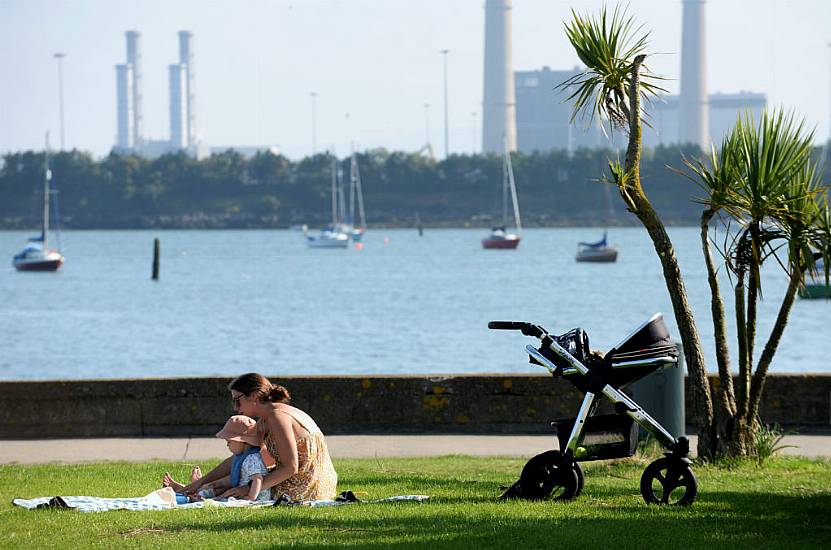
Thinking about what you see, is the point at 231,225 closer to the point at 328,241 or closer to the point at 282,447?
the point at 328,241

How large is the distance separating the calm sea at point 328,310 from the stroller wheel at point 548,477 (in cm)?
2853

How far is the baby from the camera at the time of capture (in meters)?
8.77

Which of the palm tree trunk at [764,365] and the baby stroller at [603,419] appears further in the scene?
the palm tree trunk at [764,365]

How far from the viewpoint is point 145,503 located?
8688mm

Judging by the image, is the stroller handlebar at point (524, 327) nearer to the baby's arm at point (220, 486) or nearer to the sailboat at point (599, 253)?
the baby's arm at point (220, 486)

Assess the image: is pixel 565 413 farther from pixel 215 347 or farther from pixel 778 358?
pixel 215 347

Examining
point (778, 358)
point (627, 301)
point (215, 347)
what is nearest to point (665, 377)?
point (778, 358)

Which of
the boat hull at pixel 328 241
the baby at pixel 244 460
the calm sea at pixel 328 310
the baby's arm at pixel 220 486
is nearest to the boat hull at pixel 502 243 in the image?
the calm sea at pixel 328 310

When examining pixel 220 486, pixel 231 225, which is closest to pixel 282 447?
pixel 220 486

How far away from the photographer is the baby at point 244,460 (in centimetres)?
877

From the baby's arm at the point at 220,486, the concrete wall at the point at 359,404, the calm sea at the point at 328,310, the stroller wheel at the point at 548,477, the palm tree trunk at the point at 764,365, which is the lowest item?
the calm sea at the point at 328,310

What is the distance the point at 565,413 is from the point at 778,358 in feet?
104

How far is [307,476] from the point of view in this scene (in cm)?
889

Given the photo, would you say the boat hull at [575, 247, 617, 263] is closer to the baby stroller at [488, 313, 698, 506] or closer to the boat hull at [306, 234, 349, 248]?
the boat hull at [306, 234, 349, 248]
